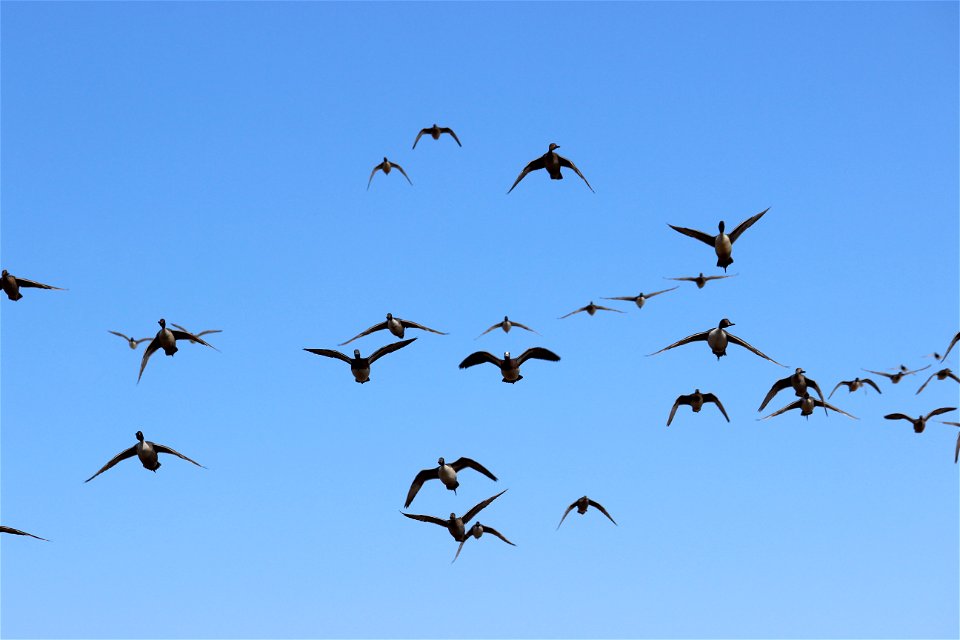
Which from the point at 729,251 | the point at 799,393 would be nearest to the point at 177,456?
the point at 729,251

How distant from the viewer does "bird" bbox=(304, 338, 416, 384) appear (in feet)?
111

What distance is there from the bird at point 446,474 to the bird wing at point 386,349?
470 cm

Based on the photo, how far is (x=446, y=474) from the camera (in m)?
35.2

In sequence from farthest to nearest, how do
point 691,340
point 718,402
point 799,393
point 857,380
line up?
point 857,380 → point 718,402 → point 799,393 → point 691,340

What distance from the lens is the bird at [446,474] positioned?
35219 millimetres

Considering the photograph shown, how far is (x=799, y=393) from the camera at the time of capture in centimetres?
3778

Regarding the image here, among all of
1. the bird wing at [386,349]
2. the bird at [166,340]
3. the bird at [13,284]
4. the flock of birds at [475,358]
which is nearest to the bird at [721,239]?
the flock of birds at [475,358]

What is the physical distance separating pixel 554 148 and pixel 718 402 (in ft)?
50.7

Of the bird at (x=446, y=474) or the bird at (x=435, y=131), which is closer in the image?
the bird at (x=446, y=474)

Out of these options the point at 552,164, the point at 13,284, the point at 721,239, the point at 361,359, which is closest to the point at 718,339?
the point at 721,239

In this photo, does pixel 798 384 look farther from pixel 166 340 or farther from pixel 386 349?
pixel 166 340

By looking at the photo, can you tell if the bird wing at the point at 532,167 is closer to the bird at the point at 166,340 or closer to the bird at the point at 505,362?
the bird at the point at 505,362

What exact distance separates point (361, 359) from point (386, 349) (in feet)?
4.60

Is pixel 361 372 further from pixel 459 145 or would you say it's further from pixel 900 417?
pixel 900 417
